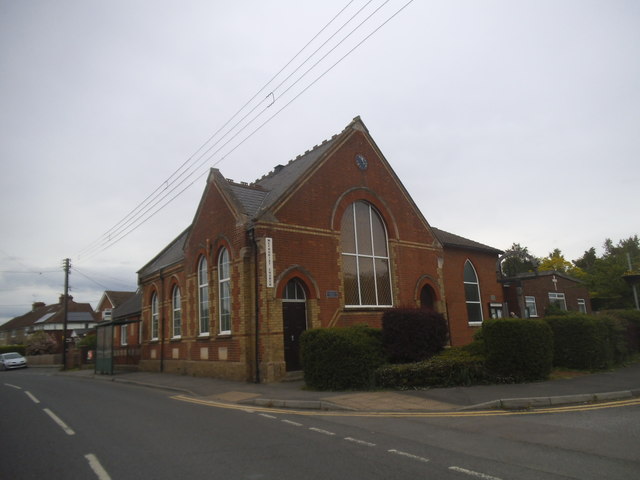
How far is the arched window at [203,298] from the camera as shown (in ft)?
62.7

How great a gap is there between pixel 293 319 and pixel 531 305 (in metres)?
18.9

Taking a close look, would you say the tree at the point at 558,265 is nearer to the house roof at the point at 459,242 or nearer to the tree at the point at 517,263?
the tree at the point at 517,263

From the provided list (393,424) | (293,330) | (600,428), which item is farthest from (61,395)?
(600,428)

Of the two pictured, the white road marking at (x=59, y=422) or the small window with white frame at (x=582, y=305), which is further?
the small window with white frame at (x=582, y=305)

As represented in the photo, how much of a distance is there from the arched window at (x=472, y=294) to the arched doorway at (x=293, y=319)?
12298 mm

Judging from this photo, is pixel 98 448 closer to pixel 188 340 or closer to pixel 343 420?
pixel 343 420

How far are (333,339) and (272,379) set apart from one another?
314cm

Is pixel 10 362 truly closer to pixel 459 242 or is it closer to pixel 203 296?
pixel 203 296

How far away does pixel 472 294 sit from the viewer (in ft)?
84.9

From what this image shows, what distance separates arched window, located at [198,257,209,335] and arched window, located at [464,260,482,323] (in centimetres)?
1423

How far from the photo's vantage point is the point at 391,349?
13.7 meters

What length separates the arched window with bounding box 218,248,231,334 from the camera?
17311 mm

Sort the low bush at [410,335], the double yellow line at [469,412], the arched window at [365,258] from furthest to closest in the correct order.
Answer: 1. the arched window at [365,258]
2. the low bush at [410,335]
3. the double yellow line at [469,412]

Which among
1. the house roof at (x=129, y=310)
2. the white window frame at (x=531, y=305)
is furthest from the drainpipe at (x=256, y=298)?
the white window frame at (x=531, y=305)
